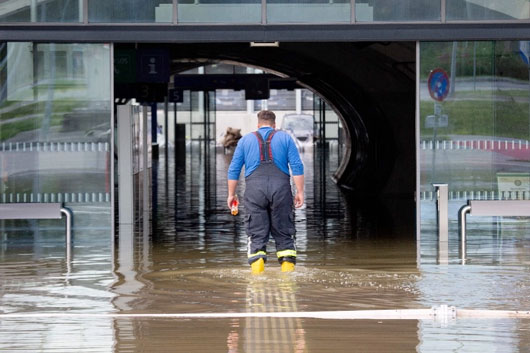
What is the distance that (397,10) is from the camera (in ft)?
50.8

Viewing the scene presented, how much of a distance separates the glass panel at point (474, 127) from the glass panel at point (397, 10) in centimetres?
53

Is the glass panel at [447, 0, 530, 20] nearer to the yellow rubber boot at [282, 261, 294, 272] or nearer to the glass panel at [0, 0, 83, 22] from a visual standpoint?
the glass panel at [0, 0, 83, 22]

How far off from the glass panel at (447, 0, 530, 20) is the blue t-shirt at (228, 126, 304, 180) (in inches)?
171

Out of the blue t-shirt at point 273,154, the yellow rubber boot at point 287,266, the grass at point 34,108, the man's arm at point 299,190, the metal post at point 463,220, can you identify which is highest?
A: the grass at point 34,108

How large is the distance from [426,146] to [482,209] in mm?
1165

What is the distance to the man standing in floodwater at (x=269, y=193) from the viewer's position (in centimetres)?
1201

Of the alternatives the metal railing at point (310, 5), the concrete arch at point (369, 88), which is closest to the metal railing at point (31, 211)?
the metal railing at point (310, 5)

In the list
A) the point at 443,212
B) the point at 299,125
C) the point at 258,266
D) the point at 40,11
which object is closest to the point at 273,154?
the point at 258,266

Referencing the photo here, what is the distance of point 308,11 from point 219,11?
1.15 m

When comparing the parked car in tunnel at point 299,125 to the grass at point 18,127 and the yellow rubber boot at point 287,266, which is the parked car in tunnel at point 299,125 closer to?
the grass at point 18,127

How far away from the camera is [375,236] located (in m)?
16.8

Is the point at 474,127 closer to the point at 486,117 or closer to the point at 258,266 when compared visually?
the point at 486,117

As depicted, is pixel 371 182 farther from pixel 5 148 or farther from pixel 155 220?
pixel 5 148

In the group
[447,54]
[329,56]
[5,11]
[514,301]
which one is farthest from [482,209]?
[329,56]
